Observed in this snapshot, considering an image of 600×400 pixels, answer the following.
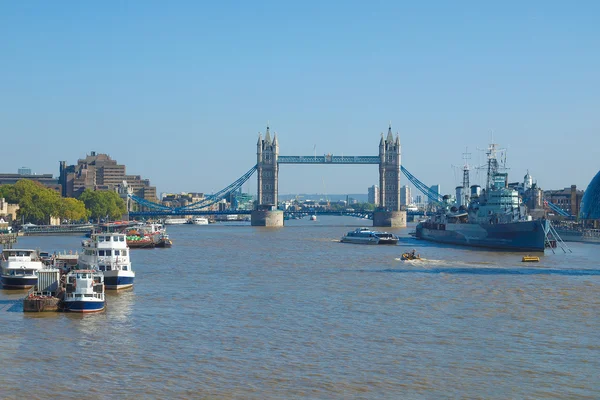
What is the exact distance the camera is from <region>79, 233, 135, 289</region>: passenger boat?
48.7 m

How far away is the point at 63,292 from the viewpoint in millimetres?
41344

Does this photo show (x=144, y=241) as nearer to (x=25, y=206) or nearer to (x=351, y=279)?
(x=351, y=279)

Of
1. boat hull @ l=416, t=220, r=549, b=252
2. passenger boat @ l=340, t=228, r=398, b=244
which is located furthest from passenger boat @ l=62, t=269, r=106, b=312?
passenger boat @ l=340, t=228, r=398, b=244

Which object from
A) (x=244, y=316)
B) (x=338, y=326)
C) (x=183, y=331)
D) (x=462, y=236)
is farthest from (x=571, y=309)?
(x=462, y=236)

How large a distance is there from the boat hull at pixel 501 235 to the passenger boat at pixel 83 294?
173 ft

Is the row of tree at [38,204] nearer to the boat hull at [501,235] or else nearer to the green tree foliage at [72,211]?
the green tree foliage at [72,211]

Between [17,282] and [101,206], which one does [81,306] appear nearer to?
[17,282]

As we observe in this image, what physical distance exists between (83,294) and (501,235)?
5760 cm

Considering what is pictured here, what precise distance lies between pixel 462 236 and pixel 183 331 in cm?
7026

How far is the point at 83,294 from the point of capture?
131ft

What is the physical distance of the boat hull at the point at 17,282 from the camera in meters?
48.7

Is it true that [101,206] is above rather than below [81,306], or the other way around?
above

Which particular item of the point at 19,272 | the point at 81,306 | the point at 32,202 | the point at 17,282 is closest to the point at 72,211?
the point at 32,202

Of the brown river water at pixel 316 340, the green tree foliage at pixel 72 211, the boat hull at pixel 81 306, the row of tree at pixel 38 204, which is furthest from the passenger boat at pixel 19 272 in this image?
the green tree foliage at pixel 72 211
